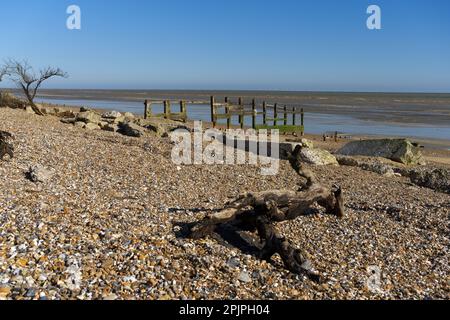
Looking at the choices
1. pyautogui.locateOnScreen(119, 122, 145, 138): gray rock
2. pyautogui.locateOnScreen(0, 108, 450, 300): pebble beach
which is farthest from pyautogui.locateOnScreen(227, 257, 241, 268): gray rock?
pyautogui.locateOnScreen(119, 122, 145, 138): gray rock

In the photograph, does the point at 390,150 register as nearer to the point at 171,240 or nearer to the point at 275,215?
the point at 275,215

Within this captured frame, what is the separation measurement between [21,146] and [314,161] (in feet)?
31.8

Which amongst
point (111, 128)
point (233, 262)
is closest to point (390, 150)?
point (111, 128)

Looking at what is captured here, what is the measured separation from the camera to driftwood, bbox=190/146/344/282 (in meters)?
6.60

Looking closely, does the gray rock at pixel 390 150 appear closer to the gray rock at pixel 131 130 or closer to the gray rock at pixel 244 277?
the gray rock at pixel 131 130

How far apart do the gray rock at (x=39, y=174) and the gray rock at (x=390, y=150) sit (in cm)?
1419

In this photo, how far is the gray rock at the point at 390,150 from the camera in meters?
19.0

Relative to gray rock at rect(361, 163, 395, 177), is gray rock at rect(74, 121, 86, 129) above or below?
above

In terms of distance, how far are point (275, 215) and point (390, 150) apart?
13.5 metres

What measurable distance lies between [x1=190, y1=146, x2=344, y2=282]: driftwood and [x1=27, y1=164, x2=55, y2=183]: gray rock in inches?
167

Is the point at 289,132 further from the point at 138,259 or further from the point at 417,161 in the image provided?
the point at 138,259

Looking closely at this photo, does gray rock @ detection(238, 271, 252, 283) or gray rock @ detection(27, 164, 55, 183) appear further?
gray rock @ detection(27, 164, 55, 183)

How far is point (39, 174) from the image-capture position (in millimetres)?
9781

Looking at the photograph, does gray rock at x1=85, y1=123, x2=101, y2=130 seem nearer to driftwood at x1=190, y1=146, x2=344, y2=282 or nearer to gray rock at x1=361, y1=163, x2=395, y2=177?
gray rock at x1=361, y1=163, x2=395, y2=177
